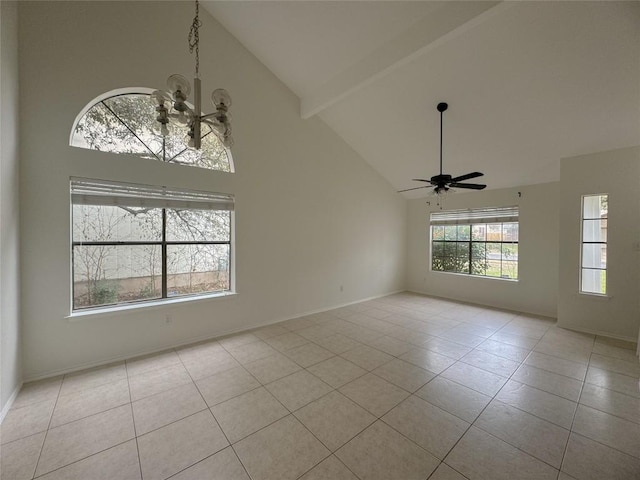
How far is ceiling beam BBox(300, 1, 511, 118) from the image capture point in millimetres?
2457

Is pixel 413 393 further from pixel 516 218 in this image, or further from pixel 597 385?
pixel 516 218

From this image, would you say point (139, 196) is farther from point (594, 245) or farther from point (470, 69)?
point (594, 245)

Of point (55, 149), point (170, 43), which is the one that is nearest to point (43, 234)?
point (55, 149)

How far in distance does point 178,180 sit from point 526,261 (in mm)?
6149

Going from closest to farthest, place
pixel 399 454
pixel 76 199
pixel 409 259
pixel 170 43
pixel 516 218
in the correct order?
pixel 399 454 < pixel 76 199 < pixel 170 43 < pixel 516 218 < pixel 409 259

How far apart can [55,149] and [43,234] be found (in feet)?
2.83

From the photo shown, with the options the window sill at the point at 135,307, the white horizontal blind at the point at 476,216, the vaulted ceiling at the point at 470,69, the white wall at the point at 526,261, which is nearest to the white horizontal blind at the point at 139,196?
the window sill at the point at 135,307

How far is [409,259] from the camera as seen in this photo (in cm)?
688

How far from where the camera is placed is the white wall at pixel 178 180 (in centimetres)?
254

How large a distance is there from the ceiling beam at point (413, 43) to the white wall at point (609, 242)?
3103 millimetres

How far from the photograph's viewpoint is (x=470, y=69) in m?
3.17

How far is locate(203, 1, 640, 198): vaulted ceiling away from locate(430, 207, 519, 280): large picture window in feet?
3.27

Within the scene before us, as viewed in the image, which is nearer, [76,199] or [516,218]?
[76,199]

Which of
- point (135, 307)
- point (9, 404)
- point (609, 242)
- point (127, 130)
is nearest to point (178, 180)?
point (127, 130)
